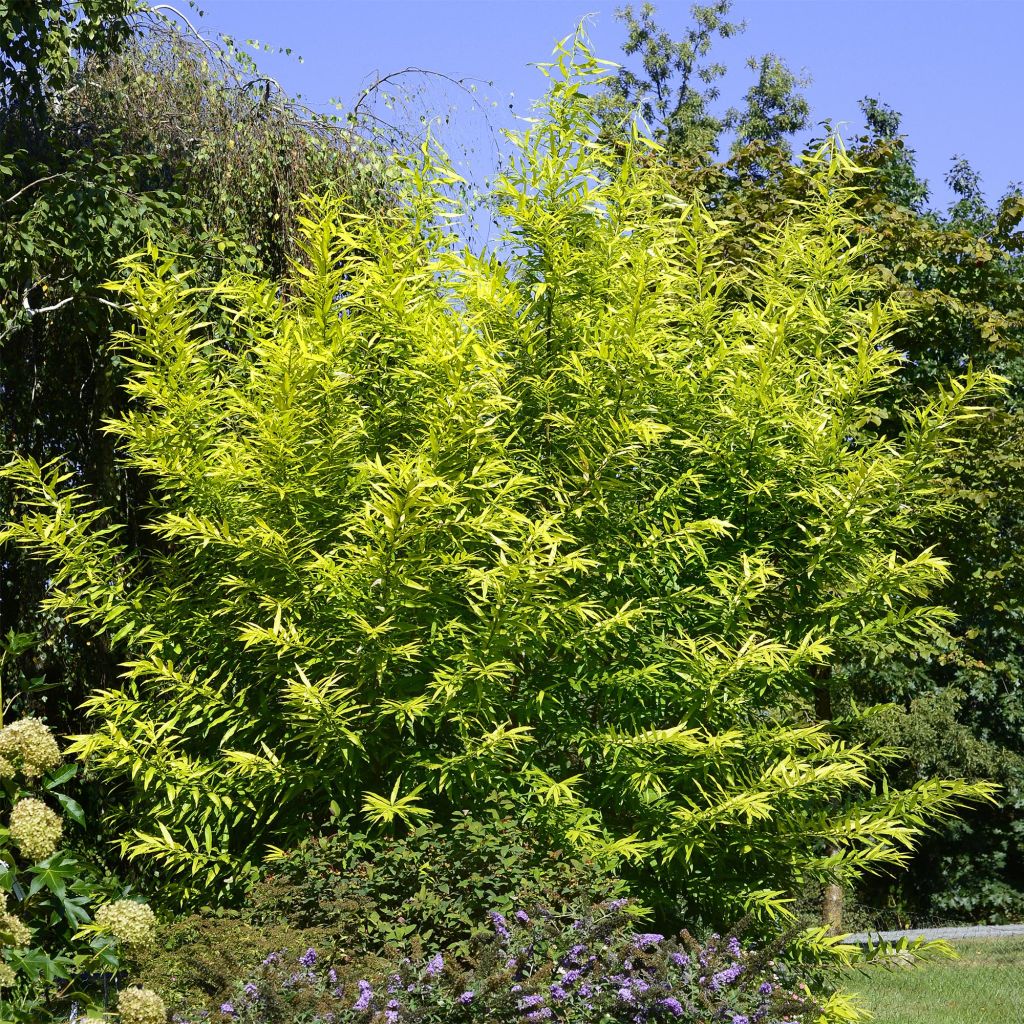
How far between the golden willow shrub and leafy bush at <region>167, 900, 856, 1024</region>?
689 millimetres

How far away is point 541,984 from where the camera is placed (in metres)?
3.42

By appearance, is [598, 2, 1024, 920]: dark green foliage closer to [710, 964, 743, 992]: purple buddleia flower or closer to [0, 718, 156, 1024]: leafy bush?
[710, 964, 743, 992]: purple buddleia flower

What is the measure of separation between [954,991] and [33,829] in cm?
550

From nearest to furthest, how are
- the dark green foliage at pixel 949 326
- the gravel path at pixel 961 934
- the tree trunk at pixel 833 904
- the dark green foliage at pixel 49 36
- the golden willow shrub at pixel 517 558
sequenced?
the golden willow shrub at pixel 517 558 < the dark green foliage at pixel 49 36 < the dark green foliage at pixel 949 326 < the tree trunk at pixel 833 904 < the gravel path at pixel 961 934

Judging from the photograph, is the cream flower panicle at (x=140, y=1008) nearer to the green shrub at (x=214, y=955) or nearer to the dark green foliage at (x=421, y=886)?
the green shrub at (x=214, y=955)

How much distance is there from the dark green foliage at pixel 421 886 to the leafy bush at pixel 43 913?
46cm

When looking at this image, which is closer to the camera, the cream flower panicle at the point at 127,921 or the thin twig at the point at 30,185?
the cream flower panicle at the point at 127,921

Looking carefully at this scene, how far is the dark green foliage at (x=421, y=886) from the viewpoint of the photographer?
3881 mm

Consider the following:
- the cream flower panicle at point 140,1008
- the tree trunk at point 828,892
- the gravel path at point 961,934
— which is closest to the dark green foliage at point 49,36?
the cream flower panicle at point 140,1008

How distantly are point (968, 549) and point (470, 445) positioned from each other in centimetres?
485

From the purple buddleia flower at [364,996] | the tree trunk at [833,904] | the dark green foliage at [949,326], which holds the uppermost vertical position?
the dark green foliage at [949,326]

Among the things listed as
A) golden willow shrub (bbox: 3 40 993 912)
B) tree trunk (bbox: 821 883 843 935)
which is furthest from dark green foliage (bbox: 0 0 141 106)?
tree trunk (bbox: 821 883 843 935)

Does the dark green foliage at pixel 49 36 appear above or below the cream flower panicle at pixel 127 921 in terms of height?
above

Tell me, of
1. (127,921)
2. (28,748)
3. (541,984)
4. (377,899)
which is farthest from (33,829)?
(541,984)
